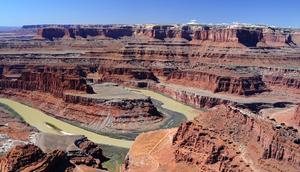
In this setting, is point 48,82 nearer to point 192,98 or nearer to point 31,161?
point 192,98

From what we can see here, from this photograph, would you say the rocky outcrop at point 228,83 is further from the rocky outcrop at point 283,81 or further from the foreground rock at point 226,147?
the foreground rock at point 226,147

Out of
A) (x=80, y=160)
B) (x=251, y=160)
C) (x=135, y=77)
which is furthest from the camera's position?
(x=135, y=77)

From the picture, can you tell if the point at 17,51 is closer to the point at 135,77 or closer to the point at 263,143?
the point at 135,77

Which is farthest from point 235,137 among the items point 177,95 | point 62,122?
point 177,95

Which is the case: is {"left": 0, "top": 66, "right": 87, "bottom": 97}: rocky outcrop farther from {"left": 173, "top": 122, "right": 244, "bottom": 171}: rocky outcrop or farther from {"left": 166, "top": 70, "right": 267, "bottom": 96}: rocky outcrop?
{"left": 173, "top": 122, "right": 244, "bottom": 171}: rocky outcrop

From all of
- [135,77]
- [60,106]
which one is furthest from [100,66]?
[60,106]

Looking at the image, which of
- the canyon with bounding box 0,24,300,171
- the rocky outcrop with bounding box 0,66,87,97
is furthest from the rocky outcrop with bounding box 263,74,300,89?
the rocky outcrop with bounding box 0,66,87,97
